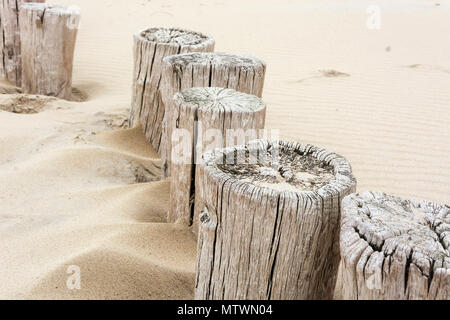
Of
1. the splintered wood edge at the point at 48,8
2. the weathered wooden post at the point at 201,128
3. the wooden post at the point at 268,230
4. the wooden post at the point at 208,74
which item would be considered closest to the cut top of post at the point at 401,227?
the wooden post at the point at 268,230

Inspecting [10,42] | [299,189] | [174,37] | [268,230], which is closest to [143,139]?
[174,37]

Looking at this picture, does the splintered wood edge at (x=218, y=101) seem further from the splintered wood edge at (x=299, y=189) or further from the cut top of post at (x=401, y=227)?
the cut top of post at (x=401, y=227)

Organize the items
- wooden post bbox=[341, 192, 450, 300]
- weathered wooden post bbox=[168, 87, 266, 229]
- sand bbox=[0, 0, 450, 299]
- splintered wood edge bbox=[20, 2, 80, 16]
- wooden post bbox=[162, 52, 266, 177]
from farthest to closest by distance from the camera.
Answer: splintered wood edge bbox=[20, 2, 80, 16] → wooden post bbox=[162, 52, 266, 177] → weathered wooden post bbox=[168, 87, 266, 229] → sand bbox=[0, 0, 450, 299] → wooden post bbox=[341, 192, 450, 300]

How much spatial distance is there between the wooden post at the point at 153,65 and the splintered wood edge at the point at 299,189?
72.4 inches

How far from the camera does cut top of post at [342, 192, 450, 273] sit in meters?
1.58

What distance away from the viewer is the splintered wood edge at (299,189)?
6.18ft

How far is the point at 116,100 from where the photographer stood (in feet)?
17.8

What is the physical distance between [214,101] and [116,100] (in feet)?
9.26

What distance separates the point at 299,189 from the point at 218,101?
99 cm

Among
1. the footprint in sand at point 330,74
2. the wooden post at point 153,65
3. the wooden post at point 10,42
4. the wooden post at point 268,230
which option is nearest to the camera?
the wooden post at point 268,230

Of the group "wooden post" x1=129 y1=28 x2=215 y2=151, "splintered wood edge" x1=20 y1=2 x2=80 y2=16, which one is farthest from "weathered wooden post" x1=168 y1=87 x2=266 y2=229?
"splintered wood edge" x1=20 y1=2 x2=80 y2=16

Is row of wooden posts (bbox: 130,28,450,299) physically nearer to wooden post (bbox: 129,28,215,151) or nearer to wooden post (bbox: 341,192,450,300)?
wooden post (bbox: 341,192,450,300)
